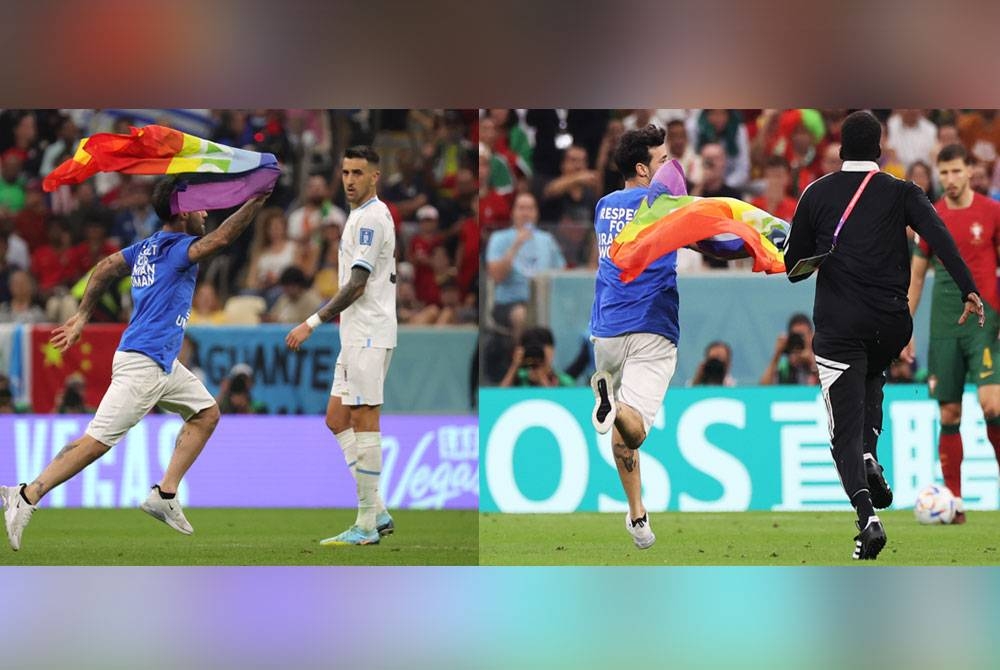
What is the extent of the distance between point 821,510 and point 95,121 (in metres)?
9.61

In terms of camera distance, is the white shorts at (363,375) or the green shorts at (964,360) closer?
the white shorts at (363,375)

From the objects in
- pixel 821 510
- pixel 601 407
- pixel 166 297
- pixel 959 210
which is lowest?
pixel 821 510

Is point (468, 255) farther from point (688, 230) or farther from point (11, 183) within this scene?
point (688, 230)

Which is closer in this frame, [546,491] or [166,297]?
[166,297]

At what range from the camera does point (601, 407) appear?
10.2m

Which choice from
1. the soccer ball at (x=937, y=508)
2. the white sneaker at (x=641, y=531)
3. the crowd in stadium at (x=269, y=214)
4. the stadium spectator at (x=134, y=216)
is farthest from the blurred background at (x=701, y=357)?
the stadium spectator at (x=134, y=216)

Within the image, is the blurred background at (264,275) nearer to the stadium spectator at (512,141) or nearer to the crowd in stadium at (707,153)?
the stadium spectator at (512,141)

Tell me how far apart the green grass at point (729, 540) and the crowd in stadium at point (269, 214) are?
435 centimetres

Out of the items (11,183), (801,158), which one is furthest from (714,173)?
(11,183)

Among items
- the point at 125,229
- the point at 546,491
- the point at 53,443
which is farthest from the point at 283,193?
the point at 546,491

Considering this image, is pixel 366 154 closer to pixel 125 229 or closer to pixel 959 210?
pixel 959 210

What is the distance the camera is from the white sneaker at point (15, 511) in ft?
32.2

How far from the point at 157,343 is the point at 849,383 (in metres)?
4.40

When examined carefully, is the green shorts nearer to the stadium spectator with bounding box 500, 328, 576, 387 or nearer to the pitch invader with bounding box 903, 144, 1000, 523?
the pitch invader with bounding box 903, 144, 1000, 523
